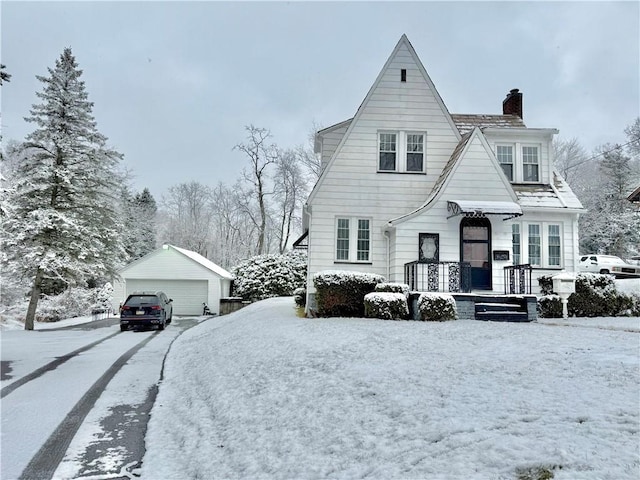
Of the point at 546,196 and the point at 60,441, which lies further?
the point at 546,196

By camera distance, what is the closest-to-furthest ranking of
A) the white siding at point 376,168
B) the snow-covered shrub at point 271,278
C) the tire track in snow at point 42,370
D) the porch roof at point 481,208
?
the tire track in snow at point 42,370, the porch roof at point 481,208, the white siding at point 376,168, the snow-covered shrub at point 271,278

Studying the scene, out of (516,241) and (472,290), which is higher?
(516,241)

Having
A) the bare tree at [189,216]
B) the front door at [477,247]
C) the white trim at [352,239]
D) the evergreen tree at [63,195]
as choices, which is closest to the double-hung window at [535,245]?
the front door at [477,247]

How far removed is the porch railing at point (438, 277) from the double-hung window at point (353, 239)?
2000mm

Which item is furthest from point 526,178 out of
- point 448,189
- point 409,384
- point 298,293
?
point 409,384

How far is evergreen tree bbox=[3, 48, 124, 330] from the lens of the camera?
64.3 ft

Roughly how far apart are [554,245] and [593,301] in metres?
2.71

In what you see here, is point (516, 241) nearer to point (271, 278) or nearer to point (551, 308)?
point (551, 308)

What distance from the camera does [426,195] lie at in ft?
54.3

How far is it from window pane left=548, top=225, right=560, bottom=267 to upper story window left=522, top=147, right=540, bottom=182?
219 cm

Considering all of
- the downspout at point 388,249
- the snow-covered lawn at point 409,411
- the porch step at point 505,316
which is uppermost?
the downspout at point 388,249

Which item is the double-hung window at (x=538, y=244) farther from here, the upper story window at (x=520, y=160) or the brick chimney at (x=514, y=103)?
the brick chimney at (x=514, y=103)

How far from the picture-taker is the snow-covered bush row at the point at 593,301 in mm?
13812

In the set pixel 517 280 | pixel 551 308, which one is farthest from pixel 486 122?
pixel 551 308
